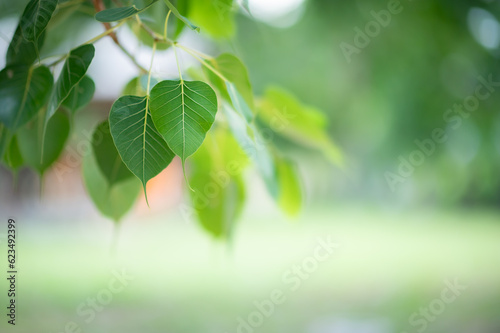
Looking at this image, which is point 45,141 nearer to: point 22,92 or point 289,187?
point 22,92

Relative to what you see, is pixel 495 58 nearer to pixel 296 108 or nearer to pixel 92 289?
pixel 296 108

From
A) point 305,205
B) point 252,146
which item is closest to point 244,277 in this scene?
point 305,205

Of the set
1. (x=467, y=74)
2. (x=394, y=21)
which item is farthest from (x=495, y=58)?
(x=394, y=21)

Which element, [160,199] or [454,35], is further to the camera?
[160,199]

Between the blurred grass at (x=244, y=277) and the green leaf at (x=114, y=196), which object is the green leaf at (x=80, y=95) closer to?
the green leaf at (x=114, y=196)

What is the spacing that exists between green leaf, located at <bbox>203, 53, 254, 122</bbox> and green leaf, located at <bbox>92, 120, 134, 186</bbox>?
0.07m

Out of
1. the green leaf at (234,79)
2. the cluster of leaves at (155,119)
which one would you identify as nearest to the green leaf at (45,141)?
the cluster of leaves at (155,119)

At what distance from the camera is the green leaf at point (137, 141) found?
0.63 feet

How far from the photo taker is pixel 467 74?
108 centimetres

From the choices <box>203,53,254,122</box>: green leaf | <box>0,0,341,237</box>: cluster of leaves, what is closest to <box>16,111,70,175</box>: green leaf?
<box>0,0,341,237</box>: cluster of leaves

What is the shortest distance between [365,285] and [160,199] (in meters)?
1.88

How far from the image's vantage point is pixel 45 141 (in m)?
0.28

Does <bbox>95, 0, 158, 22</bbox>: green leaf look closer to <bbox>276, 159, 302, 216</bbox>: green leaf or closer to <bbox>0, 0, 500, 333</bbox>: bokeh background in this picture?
<bbox>0, 0, 500, 333</bbox>: bokeh background

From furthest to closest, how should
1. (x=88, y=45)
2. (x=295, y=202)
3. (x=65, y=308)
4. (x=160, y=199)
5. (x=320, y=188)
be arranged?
(x=320, y=188) < (x=160, y=199) < (x=65, y=308) < (x=295, y=202) < (x=88, y=45)
